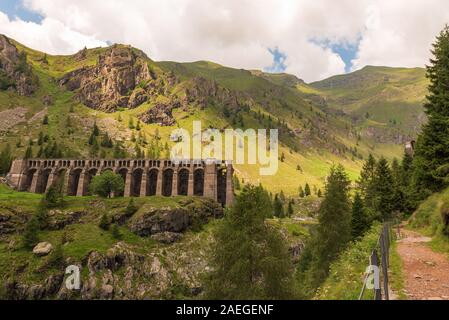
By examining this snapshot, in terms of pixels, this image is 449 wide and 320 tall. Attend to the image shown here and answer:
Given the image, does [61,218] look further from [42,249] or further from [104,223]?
[42,249]

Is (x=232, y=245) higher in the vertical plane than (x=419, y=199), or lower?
lower

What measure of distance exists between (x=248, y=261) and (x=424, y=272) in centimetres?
2032

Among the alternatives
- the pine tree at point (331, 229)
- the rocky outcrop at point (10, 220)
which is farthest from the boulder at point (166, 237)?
the pine tree at point (331, 229)

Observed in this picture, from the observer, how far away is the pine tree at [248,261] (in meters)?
35.5

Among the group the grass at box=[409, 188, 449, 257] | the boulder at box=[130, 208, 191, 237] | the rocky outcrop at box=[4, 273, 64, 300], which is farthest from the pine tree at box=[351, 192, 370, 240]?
the rocky outcrop at box=[4, 273, 64, 300]

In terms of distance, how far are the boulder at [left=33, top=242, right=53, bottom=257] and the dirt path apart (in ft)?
279

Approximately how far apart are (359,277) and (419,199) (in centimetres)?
3228

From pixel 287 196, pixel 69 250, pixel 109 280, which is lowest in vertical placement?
pixel 109 280

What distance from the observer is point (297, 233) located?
119438 mm

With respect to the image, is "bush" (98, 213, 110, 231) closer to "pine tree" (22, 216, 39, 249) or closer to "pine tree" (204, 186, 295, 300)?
"pine tree" (22, 216, 39, 249)

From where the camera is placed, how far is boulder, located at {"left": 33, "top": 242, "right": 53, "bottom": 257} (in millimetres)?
85188

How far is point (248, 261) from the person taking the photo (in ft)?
118
